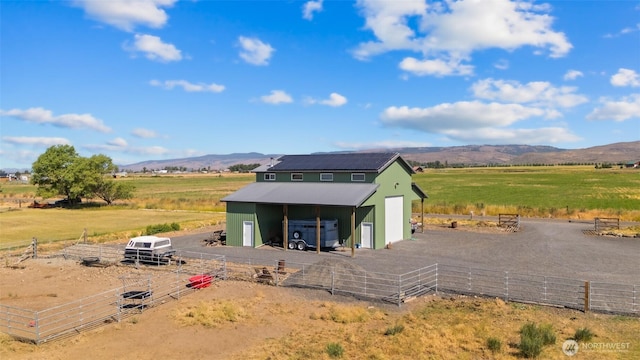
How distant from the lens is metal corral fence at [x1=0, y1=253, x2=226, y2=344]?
17.2 metres

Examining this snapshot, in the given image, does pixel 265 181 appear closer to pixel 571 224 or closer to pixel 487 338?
pixel 487 338

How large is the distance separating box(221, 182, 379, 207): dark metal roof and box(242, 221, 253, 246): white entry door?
1.91 metres

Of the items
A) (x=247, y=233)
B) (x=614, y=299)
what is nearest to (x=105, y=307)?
(x=247, y=233)

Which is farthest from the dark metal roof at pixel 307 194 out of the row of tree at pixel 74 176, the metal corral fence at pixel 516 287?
the row of tree at pixel 74 176

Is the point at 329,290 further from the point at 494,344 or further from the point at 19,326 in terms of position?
the point at 19,326

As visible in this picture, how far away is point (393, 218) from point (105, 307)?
23.2 metres

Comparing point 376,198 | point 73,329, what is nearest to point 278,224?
point 376,198

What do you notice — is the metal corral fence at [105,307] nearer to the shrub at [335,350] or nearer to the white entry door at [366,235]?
the shrub at [335,350]

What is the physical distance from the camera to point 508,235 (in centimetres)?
3981

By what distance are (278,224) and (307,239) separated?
14.8 feet

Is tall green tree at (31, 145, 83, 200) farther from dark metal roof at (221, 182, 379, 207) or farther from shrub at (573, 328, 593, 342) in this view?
shrub at (573, 328, 593, 342)

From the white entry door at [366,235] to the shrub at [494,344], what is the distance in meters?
19.0

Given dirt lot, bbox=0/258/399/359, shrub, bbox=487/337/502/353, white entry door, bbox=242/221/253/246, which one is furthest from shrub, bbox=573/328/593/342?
white entry door, bbox=242/221/253/246

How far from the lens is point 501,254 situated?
31.1m
